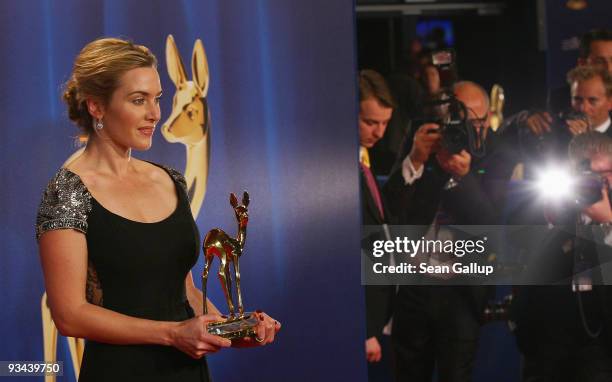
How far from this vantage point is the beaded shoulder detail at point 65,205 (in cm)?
177

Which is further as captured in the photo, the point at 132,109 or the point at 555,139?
the point at 555,139

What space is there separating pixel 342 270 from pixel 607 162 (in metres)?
1.18

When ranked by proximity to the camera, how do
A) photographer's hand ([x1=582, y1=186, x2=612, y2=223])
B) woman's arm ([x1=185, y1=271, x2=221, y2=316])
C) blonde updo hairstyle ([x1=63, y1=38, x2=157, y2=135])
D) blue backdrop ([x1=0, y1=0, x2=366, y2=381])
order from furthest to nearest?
photographer's hand ([x1=582, y1=186, x2=612, y2=223])
blue backdrop ([x1=0, y1=0, x2=366, y2=381])
woman's arm ([x1=185, y1=271, x2=221, y2=316])
blonde updo hairstyle ([x1=63, y1=38, x2=157, y2=135])

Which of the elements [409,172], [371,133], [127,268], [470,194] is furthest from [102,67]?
[470,194]

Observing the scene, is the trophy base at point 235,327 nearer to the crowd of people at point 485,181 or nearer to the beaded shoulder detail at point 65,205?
the beaded shoulder detail at point 65,205

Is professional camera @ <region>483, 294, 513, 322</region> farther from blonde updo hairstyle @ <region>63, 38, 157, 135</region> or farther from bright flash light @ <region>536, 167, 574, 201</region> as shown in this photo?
blonde updo hairstyle @ <region>63, 38, 157, 135</region>

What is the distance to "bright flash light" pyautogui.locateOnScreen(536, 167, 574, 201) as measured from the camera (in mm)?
3424

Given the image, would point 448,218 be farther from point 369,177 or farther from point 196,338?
point 196,338

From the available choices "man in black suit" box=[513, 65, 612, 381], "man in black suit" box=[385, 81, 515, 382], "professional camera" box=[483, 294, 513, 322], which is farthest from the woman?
"man in black suit" box=[513, 65, 612, 381]

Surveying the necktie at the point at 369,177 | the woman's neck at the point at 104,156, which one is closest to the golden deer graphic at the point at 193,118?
the necktie at the point at 369,177

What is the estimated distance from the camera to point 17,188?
10.6ft

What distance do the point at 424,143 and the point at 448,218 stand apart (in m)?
0.33

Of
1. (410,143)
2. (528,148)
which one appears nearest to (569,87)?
(528,148)

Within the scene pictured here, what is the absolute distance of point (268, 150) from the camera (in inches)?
133
